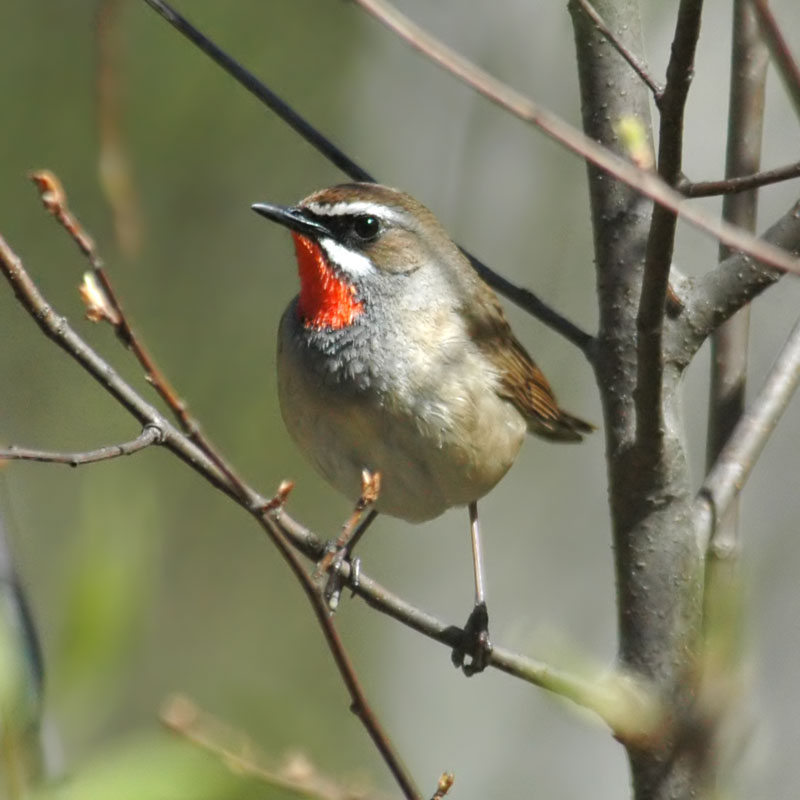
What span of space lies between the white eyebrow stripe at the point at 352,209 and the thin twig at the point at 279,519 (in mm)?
1181

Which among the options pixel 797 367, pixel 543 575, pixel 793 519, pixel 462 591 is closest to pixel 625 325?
pixel 797 367

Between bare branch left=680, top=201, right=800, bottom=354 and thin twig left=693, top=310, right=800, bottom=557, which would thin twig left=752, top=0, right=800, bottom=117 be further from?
thin twig left=693, top=310, right=800, bottom=557

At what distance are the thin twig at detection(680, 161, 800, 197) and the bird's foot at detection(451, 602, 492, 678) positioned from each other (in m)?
1.43

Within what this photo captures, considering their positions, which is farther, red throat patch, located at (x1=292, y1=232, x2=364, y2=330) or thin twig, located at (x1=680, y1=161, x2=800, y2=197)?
red throat patch, located at (x1=292, y1=232, x2=364, y2=330)

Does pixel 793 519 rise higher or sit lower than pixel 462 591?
higher

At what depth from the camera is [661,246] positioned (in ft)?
8.61

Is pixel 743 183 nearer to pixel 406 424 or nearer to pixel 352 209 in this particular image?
pixel 406 424

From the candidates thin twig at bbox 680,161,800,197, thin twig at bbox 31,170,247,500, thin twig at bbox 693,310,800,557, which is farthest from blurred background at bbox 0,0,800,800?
thin twig at bbox 31,170,247,500

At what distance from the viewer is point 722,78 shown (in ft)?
25.8

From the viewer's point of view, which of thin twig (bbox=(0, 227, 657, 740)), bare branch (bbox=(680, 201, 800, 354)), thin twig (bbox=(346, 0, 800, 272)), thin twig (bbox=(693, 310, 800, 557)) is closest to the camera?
thin twig (bbox=(346, 0, 800, 272))

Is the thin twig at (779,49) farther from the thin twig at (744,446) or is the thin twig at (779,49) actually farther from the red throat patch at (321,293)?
the red throat patch at (321,293)

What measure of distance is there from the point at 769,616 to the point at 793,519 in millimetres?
1331

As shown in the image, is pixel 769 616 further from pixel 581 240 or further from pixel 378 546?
pixel 378 546

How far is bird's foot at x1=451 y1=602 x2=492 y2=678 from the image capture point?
3.66m
